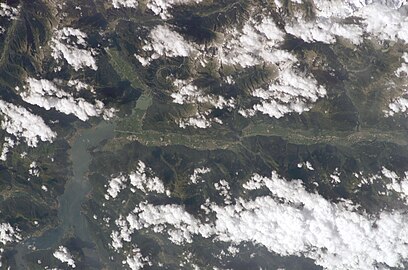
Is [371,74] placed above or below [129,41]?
below

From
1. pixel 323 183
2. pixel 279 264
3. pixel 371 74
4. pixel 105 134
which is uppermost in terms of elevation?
pixel 371 74

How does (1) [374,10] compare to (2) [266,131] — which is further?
(2) [266,131]

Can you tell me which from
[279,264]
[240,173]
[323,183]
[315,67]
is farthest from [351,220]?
[315,67]

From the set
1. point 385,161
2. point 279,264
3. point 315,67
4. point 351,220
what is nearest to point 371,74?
point 315,67

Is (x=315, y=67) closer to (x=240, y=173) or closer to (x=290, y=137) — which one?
(x=290, y=137)

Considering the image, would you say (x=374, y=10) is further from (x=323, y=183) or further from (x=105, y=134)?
(x=105, y=134)

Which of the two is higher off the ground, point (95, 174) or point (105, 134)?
point (105, 134)
